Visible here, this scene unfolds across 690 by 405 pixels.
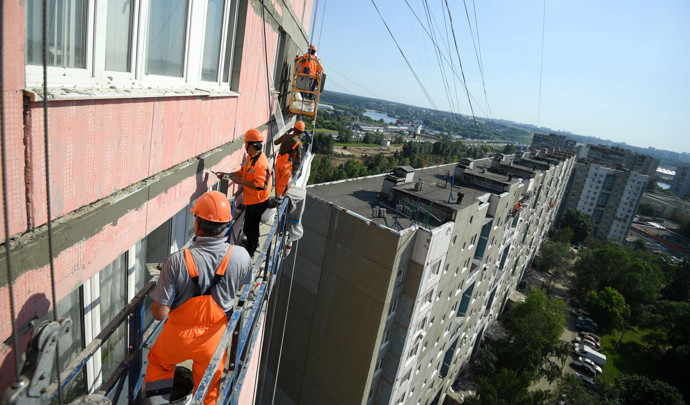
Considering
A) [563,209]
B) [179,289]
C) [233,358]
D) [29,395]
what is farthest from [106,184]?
[563,209]

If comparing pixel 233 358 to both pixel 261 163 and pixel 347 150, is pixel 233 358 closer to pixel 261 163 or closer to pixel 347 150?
pixel 261 163

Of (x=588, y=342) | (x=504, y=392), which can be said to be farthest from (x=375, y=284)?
(x=588, y=342)

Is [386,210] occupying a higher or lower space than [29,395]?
lower

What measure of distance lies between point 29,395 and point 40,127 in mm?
1529

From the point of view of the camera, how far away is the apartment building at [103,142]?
7.16 feet

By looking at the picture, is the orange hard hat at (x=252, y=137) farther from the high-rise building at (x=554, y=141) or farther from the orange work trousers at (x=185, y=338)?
the high-rise building at (x=554, y=141)

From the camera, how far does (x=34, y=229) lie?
233 centimetres

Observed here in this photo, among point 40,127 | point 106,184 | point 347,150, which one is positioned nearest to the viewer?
point 40,127

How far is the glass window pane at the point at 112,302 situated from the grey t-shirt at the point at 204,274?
1.23 meters

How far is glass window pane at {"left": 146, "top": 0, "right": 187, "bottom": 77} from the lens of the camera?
3705mm

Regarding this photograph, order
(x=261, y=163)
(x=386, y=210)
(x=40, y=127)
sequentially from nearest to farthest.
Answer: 1. (x=40, y=127)
2. (x=261, y=163)
3. (x=386, y=210)

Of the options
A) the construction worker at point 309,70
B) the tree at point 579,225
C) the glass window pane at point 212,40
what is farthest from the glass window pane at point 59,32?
the tree at point 579,225

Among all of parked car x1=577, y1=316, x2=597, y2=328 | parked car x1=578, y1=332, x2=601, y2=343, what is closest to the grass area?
parked car x1=578, y1=332, x2=601, y2=343

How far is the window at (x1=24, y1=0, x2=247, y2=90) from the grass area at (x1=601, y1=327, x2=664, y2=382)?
52.8 m
